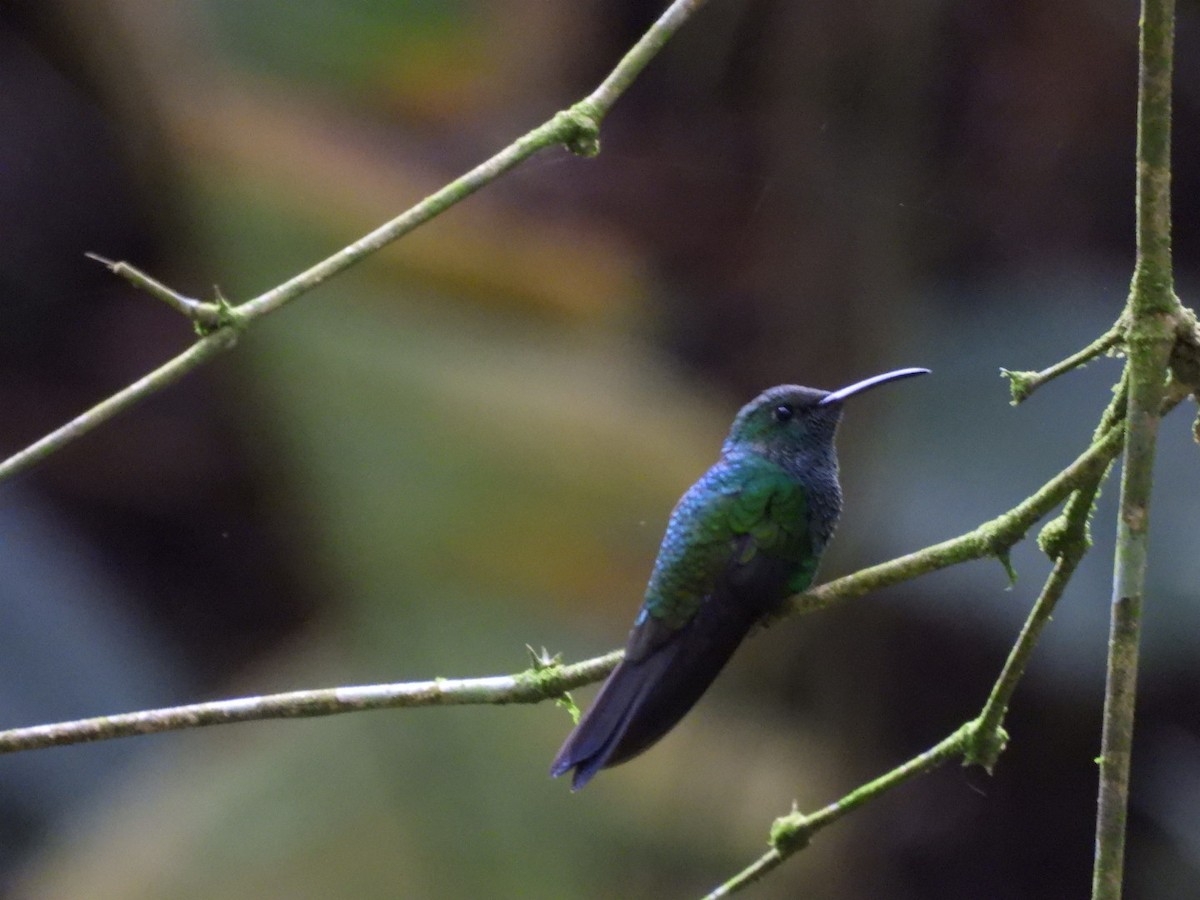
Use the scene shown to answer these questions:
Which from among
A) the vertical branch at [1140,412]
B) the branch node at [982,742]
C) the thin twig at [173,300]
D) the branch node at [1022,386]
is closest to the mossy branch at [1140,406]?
the vertical branch at [1140,412]

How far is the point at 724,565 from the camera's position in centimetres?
175

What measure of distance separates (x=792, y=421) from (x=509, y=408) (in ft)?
6.44

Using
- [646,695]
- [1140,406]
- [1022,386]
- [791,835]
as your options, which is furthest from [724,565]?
[1140,406]

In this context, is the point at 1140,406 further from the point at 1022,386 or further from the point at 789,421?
the point at 789,421

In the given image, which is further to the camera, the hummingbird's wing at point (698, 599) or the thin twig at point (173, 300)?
the hummingbird's wing at point (698, 599)

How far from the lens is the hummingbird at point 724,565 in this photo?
5.00 feet

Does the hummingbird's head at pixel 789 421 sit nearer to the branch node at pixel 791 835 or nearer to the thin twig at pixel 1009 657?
the thin twig at pixel 1009 657

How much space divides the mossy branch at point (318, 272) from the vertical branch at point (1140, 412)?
51 cm

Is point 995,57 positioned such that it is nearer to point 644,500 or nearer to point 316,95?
point 644,500

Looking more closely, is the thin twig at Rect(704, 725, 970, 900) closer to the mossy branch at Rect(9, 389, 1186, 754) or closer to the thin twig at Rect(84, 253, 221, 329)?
the mossy branch at Rect(9, 389, 1186, 754)

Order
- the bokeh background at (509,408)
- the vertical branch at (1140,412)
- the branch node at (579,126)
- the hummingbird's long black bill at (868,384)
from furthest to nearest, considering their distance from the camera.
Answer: the bokeh background at (509,408) → the hummingbird's long black bill at (868,384) → the branch node at (579,126) → the vertical branch at (1140,412)

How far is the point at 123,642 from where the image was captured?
3648 mm

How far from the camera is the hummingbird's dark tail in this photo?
1.51m

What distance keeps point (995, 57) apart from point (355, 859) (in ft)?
9.66
